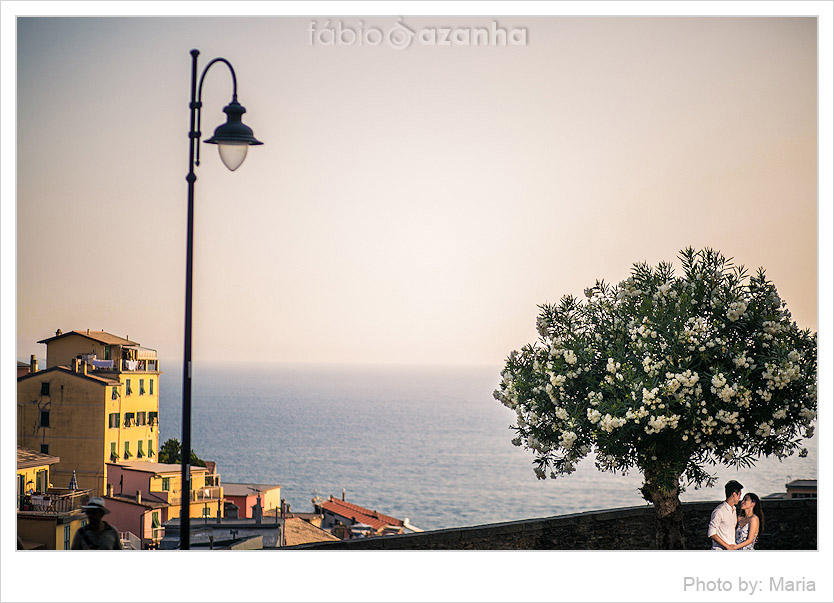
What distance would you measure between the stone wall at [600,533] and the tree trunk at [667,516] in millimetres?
693

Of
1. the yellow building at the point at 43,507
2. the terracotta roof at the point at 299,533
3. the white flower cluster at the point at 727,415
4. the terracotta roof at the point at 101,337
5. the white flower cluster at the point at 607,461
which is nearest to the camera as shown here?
the white flower cluster at the point at 727,415

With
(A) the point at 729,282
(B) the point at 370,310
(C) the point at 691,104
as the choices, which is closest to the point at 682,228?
(C) the point at 691,104

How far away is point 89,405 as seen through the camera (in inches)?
351

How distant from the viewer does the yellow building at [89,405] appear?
8156mm

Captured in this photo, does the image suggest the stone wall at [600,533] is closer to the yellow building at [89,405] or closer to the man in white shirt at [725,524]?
the man in white shirt at [725,524]

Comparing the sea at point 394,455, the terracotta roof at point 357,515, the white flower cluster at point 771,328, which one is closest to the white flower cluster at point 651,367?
the white flower cluster at point 771,328

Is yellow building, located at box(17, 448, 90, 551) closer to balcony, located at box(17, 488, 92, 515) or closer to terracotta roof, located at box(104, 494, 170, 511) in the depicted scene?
balcony, located at box(17, 488, 92, 515)

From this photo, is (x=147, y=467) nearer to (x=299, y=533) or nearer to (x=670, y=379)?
(x=299, y=533)

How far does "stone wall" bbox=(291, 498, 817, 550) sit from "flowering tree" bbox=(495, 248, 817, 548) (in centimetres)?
70

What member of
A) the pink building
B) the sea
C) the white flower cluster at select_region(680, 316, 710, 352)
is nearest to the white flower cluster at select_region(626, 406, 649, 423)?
the white flower cluster at select_region(680, 316, 710, 352)

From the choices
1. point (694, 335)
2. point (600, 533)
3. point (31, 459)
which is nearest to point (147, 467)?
point (31, 459)

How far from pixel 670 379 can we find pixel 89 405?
19.4 ft

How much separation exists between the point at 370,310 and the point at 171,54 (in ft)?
28.4
